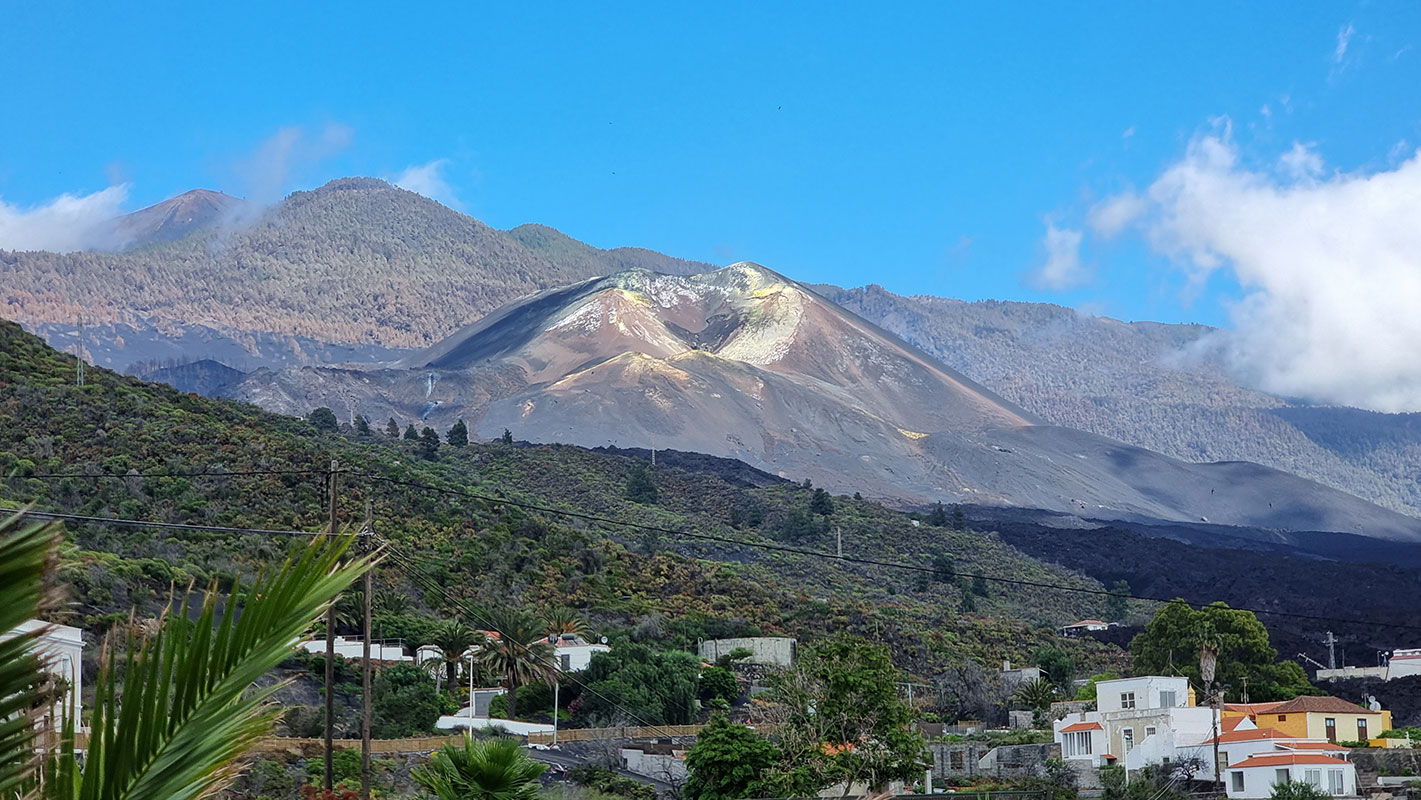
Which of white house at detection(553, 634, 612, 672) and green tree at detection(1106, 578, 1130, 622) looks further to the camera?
green tree at detection(1106, 578, 1130, 622)

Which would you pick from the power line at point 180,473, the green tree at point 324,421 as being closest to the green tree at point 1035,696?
the power line at point 180,473

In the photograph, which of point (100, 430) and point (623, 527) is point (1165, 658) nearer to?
point (623, 527)

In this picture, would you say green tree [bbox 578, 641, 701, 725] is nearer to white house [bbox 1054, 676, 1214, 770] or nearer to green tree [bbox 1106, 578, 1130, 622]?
white house [bbox 1054, 676, 1214, 770]

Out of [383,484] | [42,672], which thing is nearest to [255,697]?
[42,672]

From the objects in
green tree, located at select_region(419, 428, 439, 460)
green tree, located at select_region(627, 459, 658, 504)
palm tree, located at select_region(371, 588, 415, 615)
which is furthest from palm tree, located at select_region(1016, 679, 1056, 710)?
green tree, located at select_region(419, 428, 439, 460)

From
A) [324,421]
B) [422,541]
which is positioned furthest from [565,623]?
[324,421]

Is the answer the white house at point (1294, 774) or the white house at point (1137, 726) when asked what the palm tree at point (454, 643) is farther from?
the white house at point (1294, 774)

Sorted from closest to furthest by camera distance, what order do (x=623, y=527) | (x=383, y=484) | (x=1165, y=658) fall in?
(x=1165, y=658)
(x=383, y=484)
(x=623, y=527)
